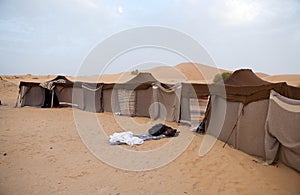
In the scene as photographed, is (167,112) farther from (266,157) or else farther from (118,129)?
(266,157)

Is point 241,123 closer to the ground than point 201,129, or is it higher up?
higher up

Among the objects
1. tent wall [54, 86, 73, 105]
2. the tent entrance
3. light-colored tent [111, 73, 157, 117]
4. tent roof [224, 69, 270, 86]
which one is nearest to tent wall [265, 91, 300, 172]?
tent roof [224, 69, 270, 86]

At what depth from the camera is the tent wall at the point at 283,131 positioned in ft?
14.2

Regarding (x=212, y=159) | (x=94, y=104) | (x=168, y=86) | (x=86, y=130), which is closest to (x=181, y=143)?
(x=212, y=159)

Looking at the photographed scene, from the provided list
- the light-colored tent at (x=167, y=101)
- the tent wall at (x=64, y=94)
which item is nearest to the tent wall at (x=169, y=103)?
the light-colored tent at (x=167, y=101)

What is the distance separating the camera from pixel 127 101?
1224 centimetres

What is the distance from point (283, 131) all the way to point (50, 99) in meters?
13.9

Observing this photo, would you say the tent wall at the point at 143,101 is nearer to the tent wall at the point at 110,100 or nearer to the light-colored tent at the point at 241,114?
the tent wall at the point at 110,100

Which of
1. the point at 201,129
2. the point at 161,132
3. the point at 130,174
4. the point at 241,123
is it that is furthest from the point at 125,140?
the point at 241,123

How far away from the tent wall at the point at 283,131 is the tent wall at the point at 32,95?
13554 millimetres

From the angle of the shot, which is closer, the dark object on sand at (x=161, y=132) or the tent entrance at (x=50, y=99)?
the dark object on sand at (x=161, y=132)

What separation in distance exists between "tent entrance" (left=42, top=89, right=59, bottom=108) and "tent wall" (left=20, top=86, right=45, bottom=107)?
21cm

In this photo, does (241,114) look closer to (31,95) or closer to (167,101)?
(167,101)

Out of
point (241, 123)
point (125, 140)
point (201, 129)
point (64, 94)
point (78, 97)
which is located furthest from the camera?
point (64, 94)
